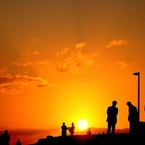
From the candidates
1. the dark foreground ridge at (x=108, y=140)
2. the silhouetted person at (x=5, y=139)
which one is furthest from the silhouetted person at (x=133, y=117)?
the silhouetted person at (x=5, y=139)

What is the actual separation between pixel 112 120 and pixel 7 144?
10.4 m

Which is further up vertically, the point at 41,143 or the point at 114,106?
the point at 114,106

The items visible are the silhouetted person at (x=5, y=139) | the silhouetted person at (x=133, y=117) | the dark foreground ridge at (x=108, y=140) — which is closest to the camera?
the dark foreground ridge at (x=108, y=140)

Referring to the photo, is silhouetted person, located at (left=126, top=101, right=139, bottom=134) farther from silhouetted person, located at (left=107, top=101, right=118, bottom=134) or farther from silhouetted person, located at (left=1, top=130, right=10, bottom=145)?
silhouetted person, located at (left=1, top=130, right=10, bottom=145)

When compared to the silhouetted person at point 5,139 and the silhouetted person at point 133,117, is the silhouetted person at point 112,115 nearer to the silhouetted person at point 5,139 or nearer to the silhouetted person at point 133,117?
the silhouetted person at point 133,117

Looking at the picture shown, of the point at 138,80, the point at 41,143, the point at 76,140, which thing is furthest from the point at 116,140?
the point at 138,80

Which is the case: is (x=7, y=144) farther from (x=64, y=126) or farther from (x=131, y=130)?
(x=131, y=130)

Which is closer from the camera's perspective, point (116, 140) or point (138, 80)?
point (116, 140)

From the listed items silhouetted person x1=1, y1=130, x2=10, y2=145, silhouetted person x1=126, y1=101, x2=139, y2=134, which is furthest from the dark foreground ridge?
silhouetted person x1=1, y1=130, x2=10, y2=145

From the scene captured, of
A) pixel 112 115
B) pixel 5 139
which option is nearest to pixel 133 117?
pixel 112 115

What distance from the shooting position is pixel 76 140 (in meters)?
29.4

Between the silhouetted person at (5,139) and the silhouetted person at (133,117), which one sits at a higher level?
the silhouetted person at (133,117)

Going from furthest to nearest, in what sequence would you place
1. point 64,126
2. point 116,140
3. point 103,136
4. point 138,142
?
point 64,126
point 103,136
point 116,140
point 138,142

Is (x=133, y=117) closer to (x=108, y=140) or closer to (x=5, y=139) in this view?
(x=108, y=140)
